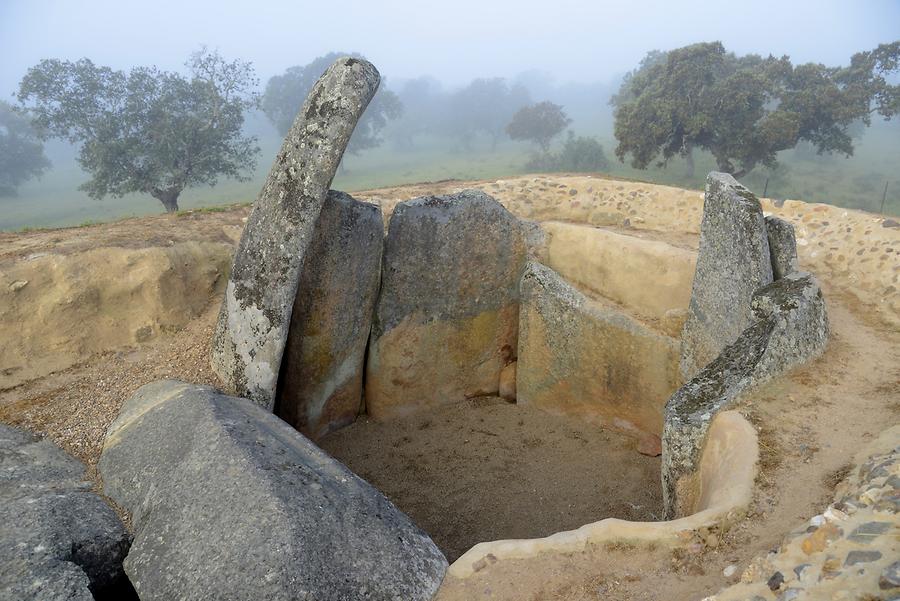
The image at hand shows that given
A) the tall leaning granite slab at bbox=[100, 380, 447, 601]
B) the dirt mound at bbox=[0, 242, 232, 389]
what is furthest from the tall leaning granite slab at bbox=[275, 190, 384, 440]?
the tall leaning granite slab at bbox=[100, 380, 447, 601]

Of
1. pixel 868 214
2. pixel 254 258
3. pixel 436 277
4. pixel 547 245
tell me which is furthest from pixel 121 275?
pixel 868 214

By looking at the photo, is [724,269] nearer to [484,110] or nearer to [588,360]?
[588,360]

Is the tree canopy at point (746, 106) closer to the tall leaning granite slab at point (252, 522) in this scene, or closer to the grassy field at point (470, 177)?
the grassy field at point (470, 177)

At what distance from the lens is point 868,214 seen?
28.0 feet

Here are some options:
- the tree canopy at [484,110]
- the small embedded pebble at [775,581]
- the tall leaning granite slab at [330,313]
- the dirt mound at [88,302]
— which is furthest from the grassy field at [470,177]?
the small embedded pebble at [775,581]

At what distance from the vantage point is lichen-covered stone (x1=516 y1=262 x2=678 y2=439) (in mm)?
7461

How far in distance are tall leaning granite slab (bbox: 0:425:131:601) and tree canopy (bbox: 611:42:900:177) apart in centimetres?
1869

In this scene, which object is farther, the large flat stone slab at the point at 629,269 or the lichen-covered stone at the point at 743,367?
the large flat stone slab at the point at 629,269

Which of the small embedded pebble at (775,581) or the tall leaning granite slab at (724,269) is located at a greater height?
the tall leaning granite slab at (724,269)

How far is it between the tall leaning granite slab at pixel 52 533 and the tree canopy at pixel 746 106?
1869 centimetres

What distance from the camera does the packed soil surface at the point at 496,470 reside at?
21.9 ft

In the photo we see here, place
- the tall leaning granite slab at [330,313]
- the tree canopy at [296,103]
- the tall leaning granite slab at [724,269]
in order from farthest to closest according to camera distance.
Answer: the tree canopy at [296,103], the tall leaning granite slab at [330,313], the tall leaning granite slab at [724,269]

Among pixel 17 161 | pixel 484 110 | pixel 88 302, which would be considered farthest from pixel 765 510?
pixel 484 110

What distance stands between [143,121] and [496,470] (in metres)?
17.2
